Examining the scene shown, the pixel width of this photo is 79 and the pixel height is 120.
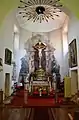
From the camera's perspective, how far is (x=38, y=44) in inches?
658

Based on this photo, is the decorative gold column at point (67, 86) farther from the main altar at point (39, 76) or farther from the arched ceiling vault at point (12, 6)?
the arched ceiling vault at point (12, 6)

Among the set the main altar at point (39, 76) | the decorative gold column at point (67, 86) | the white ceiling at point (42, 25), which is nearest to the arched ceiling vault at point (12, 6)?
the decorative gold column at point (67, 86)

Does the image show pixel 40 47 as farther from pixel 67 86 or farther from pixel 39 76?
pixel 67 86

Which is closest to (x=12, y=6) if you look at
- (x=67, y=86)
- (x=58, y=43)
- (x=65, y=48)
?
(x=67, y=86)

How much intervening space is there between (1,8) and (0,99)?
485cm

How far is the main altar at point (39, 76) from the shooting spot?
1328 centimetres

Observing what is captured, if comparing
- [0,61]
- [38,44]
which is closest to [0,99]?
[0,61]

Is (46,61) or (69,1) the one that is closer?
(69,1)

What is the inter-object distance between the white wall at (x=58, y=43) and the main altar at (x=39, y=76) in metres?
1.38

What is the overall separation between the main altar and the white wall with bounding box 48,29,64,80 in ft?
4.54

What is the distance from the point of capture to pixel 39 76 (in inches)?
615

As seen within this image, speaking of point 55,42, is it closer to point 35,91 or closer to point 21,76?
point 21,76

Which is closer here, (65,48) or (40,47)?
(40,47)

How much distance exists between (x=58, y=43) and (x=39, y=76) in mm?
4483
